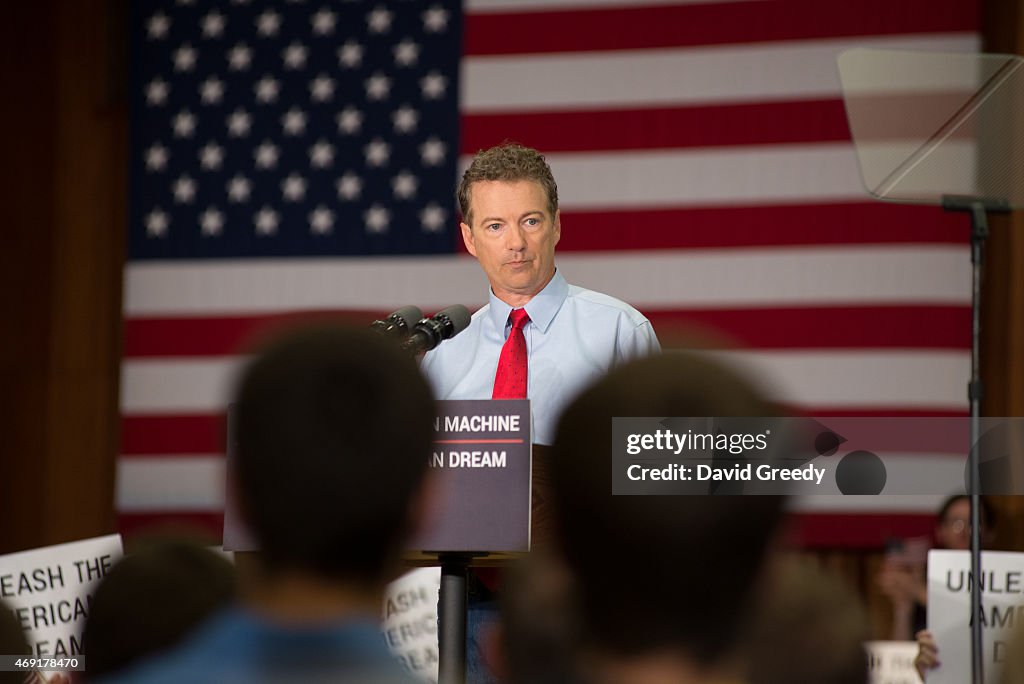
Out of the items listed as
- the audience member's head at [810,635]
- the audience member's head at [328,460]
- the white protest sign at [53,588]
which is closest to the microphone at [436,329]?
the white protest sign at [53,588]

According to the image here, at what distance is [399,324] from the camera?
2.72m

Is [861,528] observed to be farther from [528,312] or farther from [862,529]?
[528,312]

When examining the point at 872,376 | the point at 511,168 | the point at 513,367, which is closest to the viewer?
the point at 513,367

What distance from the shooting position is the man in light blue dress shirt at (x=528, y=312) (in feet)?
10.3

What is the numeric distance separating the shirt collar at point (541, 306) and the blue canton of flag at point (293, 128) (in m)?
3.27

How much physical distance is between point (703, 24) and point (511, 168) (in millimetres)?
3338

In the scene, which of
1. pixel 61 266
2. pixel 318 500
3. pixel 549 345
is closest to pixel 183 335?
pixel 61 266

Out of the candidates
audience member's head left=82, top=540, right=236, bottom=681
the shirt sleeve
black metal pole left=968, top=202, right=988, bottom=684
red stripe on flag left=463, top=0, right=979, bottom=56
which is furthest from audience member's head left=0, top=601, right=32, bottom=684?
red stripe on flag left=463, top=0, right=979, bottom=56

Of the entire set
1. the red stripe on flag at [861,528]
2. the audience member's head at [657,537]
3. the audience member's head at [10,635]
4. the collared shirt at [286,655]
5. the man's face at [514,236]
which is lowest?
the red stripe on flag at [861,528]

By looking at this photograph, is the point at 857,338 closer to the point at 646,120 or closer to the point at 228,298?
the point at 646,120

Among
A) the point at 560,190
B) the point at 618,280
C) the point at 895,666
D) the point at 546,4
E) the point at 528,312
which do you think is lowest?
the point at 895,666

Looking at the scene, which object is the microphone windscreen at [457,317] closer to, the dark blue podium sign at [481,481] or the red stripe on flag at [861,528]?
the dark blue podium sign at [481,481]

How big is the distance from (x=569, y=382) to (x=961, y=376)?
3.48 meters

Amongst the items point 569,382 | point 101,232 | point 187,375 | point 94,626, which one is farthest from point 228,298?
point 94,626
